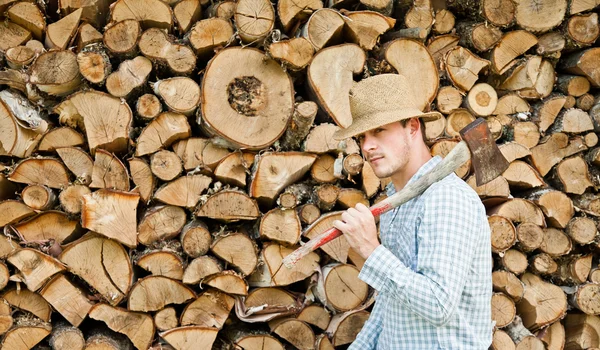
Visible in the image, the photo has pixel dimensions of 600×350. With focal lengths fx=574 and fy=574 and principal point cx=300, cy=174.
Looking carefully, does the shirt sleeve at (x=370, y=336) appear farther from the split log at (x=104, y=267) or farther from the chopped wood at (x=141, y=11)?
the chopped wood at (x=141, y=11)

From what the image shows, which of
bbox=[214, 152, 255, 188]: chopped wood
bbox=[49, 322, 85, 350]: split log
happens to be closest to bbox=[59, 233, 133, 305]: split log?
bbox=[49, 322, 85, 350]: split log

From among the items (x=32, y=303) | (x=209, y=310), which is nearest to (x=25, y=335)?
(x=32, y=303)

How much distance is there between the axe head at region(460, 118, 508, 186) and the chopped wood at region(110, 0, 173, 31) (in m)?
1.74

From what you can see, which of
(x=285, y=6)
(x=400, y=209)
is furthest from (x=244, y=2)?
(x=400, y=209)

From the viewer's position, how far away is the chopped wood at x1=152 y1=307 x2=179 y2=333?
9.91 feet

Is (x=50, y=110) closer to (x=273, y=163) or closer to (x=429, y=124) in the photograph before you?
(x=273, y=163)

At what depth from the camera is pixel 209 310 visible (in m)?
3.10

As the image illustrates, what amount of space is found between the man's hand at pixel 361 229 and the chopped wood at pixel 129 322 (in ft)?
4.84

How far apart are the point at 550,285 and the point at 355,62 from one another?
5.72ft

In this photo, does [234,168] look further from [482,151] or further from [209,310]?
[482,151]

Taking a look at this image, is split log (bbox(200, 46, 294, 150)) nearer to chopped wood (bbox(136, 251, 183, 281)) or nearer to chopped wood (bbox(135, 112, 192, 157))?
chopped wood (bbox(135, 112, 192, 157))

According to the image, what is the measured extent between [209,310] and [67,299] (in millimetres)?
733

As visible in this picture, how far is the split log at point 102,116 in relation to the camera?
2.98 meters

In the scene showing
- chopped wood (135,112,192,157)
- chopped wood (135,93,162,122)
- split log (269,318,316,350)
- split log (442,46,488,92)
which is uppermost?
split log (442,46,488,92)
